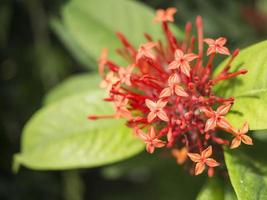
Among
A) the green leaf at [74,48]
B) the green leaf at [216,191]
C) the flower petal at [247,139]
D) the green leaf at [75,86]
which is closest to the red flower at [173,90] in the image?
the flower petal at [247,139]

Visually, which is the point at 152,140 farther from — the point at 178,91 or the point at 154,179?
the point at 154,179

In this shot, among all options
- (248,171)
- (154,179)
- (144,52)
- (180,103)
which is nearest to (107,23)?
(144,52)

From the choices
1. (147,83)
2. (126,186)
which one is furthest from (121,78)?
(126,186)

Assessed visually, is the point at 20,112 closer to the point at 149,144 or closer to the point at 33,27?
the point at 33,27

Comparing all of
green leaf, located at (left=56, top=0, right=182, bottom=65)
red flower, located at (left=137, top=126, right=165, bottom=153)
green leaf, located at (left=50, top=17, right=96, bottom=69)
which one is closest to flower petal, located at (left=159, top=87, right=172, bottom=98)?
red flower, located at (left=137, top=126, right=165, bottom=153)

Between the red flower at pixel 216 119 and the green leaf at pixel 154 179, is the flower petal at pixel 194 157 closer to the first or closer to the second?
the red flower at pixel 216 119
